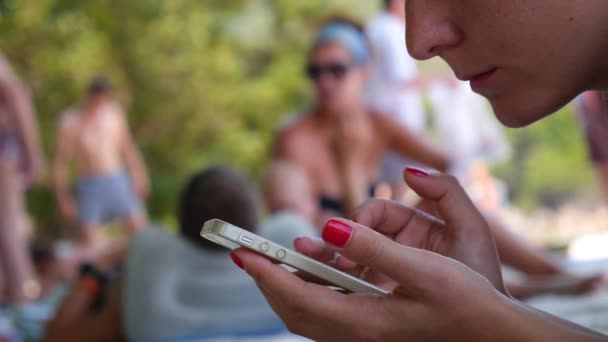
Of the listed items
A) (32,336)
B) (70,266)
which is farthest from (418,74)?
(32,336)

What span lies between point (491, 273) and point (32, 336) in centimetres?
229

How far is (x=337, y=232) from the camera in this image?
2.54ft

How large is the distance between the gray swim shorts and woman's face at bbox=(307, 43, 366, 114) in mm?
3735

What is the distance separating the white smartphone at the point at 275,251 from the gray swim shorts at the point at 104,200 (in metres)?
6.70

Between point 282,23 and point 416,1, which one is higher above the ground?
point 282,23

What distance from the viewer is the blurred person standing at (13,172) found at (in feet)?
14.1

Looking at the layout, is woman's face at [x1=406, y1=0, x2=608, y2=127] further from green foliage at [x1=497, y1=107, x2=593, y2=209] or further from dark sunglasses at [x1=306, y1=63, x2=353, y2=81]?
green foliage at [x1=497, y1=107, x2=593, y2=209]

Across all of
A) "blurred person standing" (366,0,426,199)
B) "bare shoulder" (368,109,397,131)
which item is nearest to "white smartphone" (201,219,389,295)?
"bare shoulder" (368,109,397,131)

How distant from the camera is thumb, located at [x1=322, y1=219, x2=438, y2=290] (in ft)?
2.41

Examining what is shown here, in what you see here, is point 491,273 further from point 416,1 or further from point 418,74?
point 418,74

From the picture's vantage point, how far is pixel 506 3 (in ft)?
2.82

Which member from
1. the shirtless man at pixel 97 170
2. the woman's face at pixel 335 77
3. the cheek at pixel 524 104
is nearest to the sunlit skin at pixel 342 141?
the woman's face at pixel 335 77

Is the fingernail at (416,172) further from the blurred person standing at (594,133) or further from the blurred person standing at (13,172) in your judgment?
the blurred person standing at (594,133)

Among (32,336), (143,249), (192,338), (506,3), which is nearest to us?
(506,3)
